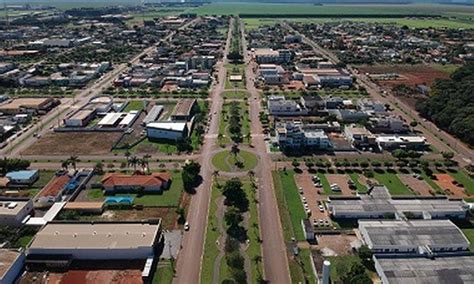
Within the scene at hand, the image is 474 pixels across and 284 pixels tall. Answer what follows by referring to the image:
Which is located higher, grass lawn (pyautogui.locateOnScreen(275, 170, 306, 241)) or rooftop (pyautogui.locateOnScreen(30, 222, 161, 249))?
grass lawn (pyautogui.locateOnScreen(275, 170, 306, 241))

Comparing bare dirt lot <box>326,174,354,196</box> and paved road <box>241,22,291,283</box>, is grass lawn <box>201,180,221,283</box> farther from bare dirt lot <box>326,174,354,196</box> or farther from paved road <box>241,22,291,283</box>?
bare dirt lot <box>326,174,354,196</box>

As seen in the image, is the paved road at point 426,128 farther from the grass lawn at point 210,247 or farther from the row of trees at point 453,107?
the grass lawn at point 210,247

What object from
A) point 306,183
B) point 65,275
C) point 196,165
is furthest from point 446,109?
point 65,275

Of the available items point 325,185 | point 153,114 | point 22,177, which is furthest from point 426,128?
point 22,177

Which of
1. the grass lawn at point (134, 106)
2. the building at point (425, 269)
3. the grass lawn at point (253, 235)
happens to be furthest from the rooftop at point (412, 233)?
the grass lawn at point (134, 106)

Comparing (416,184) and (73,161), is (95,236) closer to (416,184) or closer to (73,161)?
(73,161)

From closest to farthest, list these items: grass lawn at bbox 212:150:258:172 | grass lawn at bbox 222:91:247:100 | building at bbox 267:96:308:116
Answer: grass lawn at bbox 212:150:258:172
building at bbox 267:96:308:116
grass lawn at bbox 222:91:247:100

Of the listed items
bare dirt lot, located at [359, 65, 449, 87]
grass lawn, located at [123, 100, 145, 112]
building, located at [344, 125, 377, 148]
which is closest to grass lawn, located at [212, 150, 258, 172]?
building, located at [344, 125, 377, 148]
